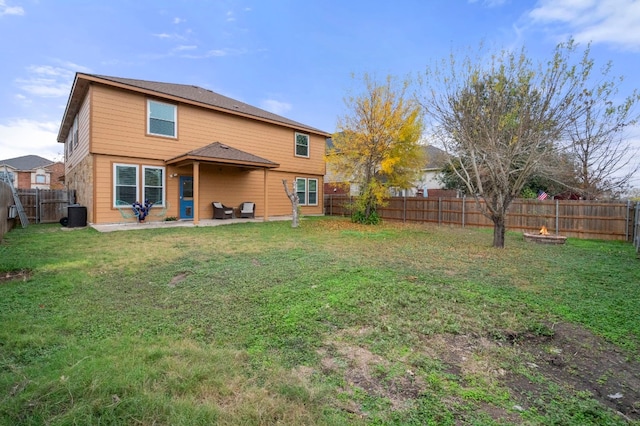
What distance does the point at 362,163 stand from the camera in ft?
42.2

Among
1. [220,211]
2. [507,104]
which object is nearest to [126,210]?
[220,211]

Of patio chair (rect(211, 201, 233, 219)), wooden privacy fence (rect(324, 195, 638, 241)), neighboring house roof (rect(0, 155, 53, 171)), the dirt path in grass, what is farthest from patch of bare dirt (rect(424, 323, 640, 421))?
neighboring house roof (rect(0, 155, 53, 171))

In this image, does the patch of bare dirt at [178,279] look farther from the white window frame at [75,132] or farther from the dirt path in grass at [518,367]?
the white window frame at [75,132]

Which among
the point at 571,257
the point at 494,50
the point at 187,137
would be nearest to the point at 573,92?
the point at 494,50

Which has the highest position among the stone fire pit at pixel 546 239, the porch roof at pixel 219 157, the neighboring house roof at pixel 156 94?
the neighboring house roof at pixel 156 94

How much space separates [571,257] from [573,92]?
350 centimetres

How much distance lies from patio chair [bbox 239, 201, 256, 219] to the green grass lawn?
26.4 ft

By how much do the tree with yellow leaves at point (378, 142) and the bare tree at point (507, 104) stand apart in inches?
144

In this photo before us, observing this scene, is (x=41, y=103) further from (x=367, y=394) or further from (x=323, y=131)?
(x=367, y=394)

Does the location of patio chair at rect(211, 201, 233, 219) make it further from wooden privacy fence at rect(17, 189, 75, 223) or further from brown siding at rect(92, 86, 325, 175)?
wooden privacy fence at rect(17, 189, 75, 223)

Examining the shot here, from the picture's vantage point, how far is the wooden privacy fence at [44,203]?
12.6 meters

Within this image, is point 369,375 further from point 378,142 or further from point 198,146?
point 198,146

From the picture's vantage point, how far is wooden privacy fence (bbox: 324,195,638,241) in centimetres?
1002

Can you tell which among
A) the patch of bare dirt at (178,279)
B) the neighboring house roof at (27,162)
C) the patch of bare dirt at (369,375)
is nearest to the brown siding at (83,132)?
the patch of bare dirt at (178,279)
